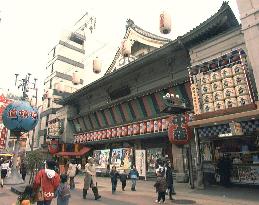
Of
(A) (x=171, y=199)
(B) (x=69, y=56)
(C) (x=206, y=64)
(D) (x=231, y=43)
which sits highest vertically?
(B) (x=69, y=56)

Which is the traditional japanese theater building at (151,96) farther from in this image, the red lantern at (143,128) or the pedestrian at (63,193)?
the pedestrian at (63,193)

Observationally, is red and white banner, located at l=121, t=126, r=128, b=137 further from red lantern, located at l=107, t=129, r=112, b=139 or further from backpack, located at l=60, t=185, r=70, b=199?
backpack, located at l=60, t=185, r=70, b=199

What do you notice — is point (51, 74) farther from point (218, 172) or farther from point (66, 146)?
point (218, 172)

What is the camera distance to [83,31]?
184 ft

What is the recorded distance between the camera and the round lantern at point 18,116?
17.3 meters

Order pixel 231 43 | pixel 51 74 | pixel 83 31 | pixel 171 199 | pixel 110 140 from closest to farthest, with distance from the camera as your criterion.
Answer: pixel 171 199, pixel 231 43, pixel 110 140, pixel 51 74, pixel 83 31

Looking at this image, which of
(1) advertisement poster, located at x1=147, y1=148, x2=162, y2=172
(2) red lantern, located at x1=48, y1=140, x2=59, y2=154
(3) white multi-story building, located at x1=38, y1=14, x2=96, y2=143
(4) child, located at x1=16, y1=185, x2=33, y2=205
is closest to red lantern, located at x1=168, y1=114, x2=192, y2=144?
(1) advertisement poster, located at x1=147, y1=148, x2=162, y2=172

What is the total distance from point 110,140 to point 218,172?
11.6 metres

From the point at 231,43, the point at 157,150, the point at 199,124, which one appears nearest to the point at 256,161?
the point at 199,124

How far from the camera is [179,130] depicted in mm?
14078

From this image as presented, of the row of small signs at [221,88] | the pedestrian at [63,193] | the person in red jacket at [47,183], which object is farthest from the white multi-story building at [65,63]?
the person in red jacket at [47,183]

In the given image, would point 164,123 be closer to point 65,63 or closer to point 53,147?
point 53,147

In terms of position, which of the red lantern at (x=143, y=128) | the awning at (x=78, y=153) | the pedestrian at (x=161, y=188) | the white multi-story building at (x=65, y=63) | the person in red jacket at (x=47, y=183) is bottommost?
the pedestrian at (x=161, y=188)

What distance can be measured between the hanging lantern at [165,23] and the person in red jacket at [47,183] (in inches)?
481
